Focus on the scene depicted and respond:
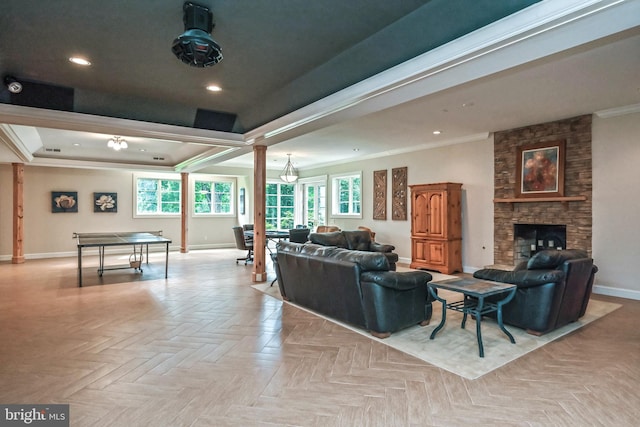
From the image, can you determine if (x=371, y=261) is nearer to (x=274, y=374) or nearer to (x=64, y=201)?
(x=274, y=374)

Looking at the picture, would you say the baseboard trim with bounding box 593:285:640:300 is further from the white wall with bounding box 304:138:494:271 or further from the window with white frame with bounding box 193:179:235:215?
the window with white frame with bounding box 193:179:235:215

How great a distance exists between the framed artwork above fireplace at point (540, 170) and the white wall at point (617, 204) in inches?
18.2

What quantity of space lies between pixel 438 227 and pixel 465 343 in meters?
3.93

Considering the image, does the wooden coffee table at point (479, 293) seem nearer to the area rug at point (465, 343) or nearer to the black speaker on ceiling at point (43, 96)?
the area rug at point (465, 343)

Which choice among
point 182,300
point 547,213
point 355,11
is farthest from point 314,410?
point 547,213

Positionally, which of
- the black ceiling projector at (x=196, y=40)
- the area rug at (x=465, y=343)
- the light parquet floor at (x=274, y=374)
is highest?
the black ceiling projector at (x=196, y=40)

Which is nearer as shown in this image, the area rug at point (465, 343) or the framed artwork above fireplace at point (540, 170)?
the area rug at point (465, 343)

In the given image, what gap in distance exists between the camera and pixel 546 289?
3463 millimetres

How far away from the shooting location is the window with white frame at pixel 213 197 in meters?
11.5

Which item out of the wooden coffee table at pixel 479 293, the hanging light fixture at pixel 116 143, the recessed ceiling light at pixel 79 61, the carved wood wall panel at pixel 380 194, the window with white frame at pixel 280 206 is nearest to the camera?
the wooden coffee table at pixel 479 293

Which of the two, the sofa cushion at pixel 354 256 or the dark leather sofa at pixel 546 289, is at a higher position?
the sofa cushion at pixel 354 256

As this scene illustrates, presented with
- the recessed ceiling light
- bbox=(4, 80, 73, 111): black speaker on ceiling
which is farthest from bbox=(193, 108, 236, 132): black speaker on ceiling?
the recessed ceiling light

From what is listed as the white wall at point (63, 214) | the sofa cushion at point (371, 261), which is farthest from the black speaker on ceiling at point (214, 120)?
the white wall at point (63, 214)

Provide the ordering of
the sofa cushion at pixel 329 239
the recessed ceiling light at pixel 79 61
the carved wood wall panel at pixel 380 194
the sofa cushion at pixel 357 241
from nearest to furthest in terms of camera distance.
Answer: the recessed ceiling light at pixel 79 61
the sofa cushion at pixel 329 239
the sofa cushion at pixel 357 241
the carved wood wall panel at pixel 380 194
